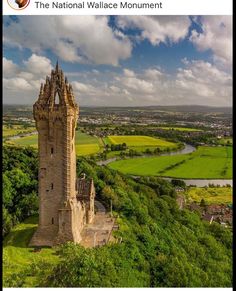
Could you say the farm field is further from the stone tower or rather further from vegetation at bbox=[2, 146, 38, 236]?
the stone tower

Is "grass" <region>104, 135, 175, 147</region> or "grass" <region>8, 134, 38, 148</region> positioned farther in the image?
"grass" <region>104, 135, 175, 147</region>

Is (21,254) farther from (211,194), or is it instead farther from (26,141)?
(26,141)

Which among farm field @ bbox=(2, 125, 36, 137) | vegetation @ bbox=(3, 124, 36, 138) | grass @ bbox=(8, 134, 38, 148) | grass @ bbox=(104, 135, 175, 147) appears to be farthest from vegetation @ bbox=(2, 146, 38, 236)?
grass @ bbox=(104, 135, 175, 147)

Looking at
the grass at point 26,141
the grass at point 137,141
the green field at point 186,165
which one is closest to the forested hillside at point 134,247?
the grass at point 26,141

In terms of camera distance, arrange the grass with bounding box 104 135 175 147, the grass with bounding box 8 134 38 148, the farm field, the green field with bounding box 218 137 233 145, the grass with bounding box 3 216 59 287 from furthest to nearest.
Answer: the grass with bounding box 104 135 175 147 → the green field with bounding box 218 137 233 145 → the farm field → the grass with bounding box 8 134 38 148 → the grass with bounding box 3 216 59 287

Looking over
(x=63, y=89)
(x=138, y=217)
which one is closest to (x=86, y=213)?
(x=138, y=217)

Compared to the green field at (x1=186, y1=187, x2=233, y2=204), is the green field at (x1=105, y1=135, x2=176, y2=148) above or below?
above

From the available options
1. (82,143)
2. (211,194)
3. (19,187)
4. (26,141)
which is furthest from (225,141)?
(19,187)
